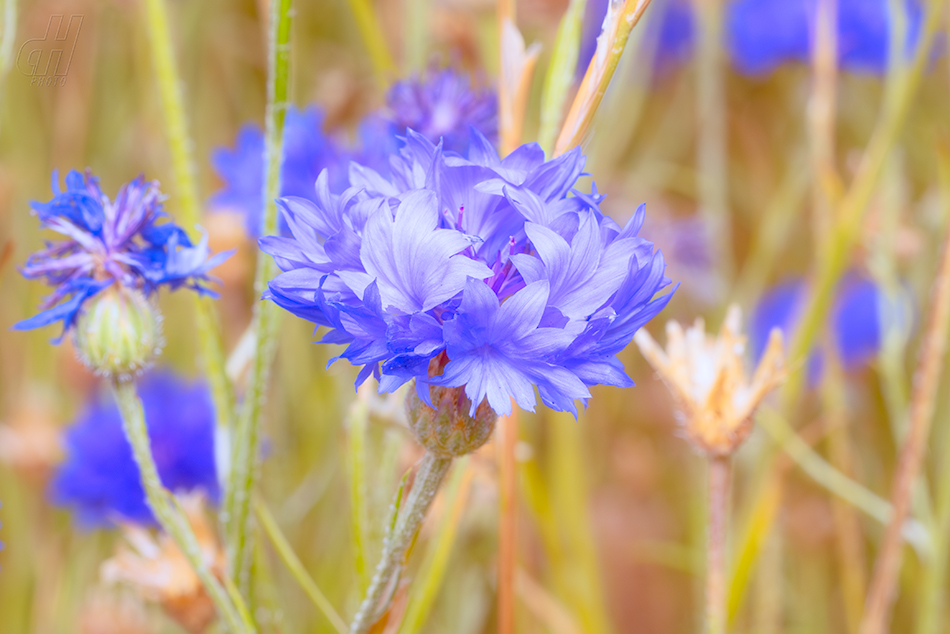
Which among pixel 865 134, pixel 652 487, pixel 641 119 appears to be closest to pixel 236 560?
pixel 652 487

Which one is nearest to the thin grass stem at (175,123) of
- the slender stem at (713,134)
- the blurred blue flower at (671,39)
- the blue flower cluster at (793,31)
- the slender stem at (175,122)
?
the slender stem at (175,122)

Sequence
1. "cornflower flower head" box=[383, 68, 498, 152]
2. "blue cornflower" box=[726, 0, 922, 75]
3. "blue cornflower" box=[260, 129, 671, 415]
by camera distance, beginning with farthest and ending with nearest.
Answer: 1. "blue cornflower" box=[726, 0, 922, 75]
2. "cornflower flower head" box=[383, 68, 498, 152]
3. "blue cornflower" box=[260, 129, 671, 415]

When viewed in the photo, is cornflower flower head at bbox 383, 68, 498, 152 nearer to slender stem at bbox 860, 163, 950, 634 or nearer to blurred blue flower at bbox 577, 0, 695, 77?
slender stem at bbox 860, 163, 950, 634

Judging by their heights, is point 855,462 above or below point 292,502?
above

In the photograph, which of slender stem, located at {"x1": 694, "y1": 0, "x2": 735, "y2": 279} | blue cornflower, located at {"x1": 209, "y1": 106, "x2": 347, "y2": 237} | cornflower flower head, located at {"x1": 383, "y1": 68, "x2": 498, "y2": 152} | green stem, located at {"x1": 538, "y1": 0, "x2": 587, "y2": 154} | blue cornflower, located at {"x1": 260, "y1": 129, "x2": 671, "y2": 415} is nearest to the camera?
blue cornflower, located at {"x1": 260, "y1": 129, "x2": 671, "y2": 415}

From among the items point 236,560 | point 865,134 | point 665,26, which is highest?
point 665,26

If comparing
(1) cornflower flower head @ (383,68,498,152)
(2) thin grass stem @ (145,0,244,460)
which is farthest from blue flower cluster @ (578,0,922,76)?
(2) thin grass stem @ (145,0,244,460)

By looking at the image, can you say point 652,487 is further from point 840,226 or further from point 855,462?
point 840,226
